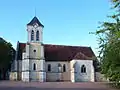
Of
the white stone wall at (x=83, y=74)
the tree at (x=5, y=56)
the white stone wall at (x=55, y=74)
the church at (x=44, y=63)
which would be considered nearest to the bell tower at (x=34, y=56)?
the church at (x=44, y=63)

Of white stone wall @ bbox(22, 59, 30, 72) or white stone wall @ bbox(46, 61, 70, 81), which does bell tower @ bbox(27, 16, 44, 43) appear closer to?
white stone wall @ bbox(22, 59, 30, 72)

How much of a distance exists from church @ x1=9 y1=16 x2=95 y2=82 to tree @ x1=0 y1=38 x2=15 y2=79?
2955 mm

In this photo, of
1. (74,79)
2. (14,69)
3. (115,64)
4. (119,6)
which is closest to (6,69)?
(14,69)

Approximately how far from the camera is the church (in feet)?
216

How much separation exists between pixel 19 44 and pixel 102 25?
4976 cm

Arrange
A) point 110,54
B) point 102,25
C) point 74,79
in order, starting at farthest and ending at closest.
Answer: point 74,79 → point 110,54 → point 102,25

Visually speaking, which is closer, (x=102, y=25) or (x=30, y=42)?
(x=102, y=25)

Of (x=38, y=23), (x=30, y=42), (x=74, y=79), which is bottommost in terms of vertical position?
(x=74, y=79)

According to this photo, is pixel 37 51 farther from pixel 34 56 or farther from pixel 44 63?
pixel 44 63

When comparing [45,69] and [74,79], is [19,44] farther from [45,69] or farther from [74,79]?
[74,79]

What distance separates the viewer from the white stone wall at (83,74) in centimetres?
6653

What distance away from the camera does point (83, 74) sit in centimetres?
6688

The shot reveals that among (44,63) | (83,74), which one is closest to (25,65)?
(44,63)

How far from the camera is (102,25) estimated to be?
2470 cm
